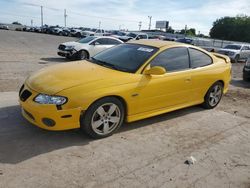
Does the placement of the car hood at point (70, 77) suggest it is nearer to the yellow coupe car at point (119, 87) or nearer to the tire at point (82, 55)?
the yellow coupe car at point (119, 87)

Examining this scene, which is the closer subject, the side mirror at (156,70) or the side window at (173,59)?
the side mirror at (156,70)

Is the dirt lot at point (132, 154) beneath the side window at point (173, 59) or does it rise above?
beneath

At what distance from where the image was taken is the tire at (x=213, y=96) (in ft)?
21.0

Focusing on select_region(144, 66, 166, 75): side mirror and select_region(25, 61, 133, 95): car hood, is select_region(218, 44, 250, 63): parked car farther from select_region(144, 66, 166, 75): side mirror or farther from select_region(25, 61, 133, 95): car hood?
select_region(25, 61, 133, 95): car hood

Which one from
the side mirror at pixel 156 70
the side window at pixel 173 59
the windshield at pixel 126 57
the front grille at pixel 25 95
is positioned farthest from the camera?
the side window at pixel 173 59

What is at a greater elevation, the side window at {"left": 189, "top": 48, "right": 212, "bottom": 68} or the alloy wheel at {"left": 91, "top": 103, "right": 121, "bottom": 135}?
the side window at {"left": 189, "top": 48, "right": 212, "bottom": 68}

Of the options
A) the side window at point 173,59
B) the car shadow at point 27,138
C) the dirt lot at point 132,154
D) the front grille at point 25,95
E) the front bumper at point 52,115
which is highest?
the side window at point 173,59

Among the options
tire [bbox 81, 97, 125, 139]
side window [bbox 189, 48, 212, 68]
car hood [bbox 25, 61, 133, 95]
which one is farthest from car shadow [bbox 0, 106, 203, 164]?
side window [bbox 189, 48, 212, 68]

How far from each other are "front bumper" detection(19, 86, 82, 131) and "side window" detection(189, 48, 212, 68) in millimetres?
2867

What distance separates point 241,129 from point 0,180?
438 centimetres

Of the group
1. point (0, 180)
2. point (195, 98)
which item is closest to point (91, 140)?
point (0, 180)

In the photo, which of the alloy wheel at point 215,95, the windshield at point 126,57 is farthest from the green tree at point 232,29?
the windshield at point 126,57

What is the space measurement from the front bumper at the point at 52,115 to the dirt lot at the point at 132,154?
30 centimetres

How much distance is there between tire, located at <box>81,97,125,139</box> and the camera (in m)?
4.30
